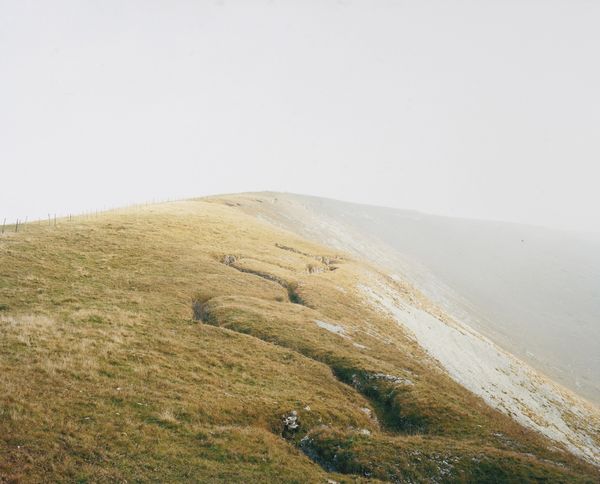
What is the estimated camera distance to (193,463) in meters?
18.1

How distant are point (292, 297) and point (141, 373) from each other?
87.5 feet

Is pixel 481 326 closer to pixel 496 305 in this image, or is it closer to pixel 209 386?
pixel 496 305

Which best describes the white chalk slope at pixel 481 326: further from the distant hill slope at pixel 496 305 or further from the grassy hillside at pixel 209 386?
the grassy hillside at pixel 209 386

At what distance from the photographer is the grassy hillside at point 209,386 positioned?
60.5 ft

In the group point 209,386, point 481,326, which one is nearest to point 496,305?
point 481,326

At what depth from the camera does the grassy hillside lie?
1844cm

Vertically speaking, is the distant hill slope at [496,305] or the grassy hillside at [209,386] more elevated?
the grassy hillside at [209,386]

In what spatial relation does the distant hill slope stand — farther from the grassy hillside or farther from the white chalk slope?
the grassy hillside

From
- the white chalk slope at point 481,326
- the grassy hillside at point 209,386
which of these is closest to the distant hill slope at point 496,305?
the white chalk slope at point 481,326

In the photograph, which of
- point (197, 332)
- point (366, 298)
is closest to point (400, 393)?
point (197, 332)

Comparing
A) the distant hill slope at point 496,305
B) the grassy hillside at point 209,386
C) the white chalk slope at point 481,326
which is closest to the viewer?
the grassy hillside at point 209,386

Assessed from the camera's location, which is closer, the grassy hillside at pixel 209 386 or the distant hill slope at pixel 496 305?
the grassy hillside at pixel 209 386

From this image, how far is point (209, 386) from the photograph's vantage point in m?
25.3

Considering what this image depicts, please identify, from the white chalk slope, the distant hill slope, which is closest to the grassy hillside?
the white chalk slope
